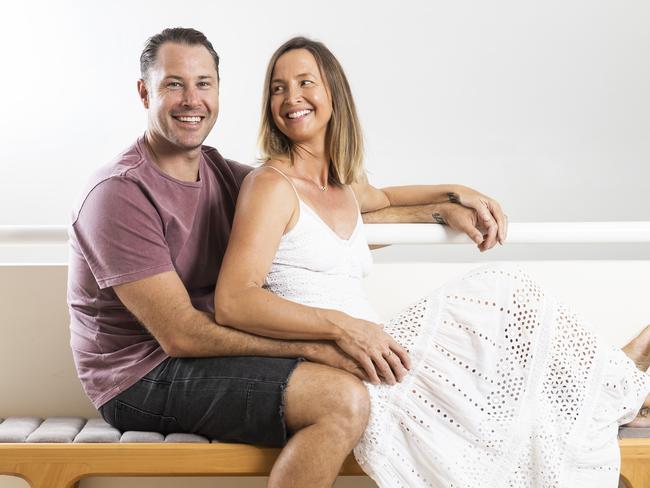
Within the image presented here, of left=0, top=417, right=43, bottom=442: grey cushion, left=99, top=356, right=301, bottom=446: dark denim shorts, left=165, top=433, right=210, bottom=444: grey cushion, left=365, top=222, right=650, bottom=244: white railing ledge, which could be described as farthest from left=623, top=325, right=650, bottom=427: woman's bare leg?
left=0, top=417, right=43, bottom=442: grey cushion

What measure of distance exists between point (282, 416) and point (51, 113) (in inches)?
199

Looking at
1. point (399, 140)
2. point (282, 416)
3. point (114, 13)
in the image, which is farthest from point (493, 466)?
point (114, 13)

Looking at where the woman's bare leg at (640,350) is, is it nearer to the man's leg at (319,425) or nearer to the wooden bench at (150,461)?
the wooden bench at (150,461)

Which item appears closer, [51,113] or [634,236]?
[634,236]

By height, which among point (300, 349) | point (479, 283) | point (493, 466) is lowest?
point (493, 466)

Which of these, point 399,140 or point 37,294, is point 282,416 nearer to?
point 37,294

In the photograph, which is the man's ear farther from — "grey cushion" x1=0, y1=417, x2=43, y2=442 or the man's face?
"grey cushion" x1=0, y1=417, x2=43, y2=442

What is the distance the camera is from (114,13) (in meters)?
6.25

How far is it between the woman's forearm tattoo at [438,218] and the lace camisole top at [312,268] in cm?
29

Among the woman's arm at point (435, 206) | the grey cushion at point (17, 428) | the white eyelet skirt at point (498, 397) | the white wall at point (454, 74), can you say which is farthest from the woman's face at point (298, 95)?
the white wall at point (454, 74)

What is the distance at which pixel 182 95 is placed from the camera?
208 centimetres

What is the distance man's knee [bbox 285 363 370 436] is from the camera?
1.81 m

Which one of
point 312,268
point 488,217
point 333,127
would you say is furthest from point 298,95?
point 488,217

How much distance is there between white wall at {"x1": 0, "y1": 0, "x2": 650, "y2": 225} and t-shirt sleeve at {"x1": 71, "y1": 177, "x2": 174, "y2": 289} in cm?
439
